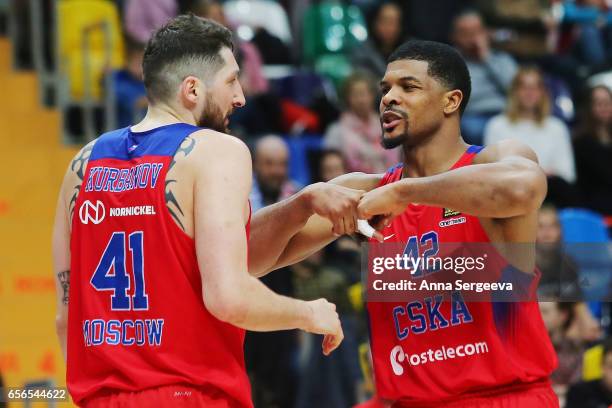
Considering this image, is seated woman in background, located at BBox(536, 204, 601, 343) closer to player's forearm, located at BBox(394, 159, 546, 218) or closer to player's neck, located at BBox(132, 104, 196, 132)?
player's forearm, located at BBox(394, 159, 546, 218)

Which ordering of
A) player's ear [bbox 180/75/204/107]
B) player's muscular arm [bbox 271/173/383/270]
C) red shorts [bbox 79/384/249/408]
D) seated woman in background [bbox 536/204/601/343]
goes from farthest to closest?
seated woman in background [bbox 536/204/601/343] < player's muscular arm [bbox 271/173/383/270] < player's ear [bbox 180/75/204/107] < red shorts [bbox 79/384/249/408]

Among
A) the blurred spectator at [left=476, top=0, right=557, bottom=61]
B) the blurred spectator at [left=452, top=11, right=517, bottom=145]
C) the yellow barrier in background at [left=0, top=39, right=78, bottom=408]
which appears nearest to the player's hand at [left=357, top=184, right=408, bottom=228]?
the yellow barrier in background at [left=0, top=39, right=78, bottom=408]

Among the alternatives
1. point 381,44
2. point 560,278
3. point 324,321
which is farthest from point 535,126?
point 324,321

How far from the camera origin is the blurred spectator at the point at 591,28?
1288 cm

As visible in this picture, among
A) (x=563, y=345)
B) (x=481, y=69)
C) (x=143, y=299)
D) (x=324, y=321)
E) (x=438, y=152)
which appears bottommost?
(x=563, y=345)

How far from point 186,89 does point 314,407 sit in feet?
13.4

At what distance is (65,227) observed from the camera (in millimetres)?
4223

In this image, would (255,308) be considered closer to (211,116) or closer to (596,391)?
(211,116)

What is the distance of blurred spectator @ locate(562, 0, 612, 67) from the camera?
12.9 meters

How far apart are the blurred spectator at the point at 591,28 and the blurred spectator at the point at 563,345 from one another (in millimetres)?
5602

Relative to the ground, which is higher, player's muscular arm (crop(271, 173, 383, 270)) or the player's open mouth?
the player's open mouth

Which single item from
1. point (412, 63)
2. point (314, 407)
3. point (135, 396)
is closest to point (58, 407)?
point (135, 396)

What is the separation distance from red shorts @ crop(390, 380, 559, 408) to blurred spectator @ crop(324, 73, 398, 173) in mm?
Result: 5472

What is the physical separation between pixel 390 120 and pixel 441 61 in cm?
33
